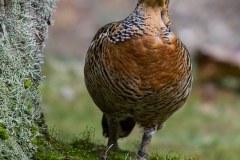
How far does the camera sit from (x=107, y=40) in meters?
5.39

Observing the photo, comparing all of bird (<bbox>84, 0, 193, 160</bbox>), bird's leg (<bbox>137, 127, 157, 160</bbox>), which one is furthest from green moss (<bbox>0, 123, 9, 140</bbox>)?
bird's leg (<bbox>137, 127, 157, 160</bbox>)

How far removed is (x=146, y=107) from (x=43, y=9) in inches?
47.4

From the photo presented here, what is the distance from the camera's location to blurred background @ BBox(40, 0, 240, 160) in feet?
39.6

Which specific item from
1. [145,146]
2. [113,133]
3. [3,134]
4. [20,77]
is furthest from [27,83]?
Answer: [113,133]

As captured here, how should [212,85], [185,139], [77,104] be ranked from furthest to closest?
1. [212,85]
2. [77,104]
3. [185,139]

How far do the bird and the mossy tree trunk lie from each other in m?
0.48

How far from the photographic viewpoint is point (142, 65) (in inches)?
203

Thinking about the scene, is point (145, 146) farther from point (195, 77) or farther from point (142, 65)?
point (195, 77)

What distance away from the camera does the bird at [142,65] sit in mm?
5148

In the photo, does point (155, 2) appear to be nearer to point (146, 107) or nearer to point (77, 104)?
point (146, 107)

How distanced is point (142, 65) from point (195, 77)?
11537 millimetres

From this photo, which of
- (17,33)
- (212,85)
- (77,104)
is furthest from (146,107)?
(212,85)

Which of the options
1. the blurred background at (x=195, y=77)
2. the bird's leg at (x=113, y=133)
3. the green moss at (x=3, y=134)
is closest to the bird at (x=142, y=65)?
the bird's leg at (x=113, y=133)

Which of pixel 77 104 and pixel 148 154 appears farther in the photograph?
pixel 77 104
